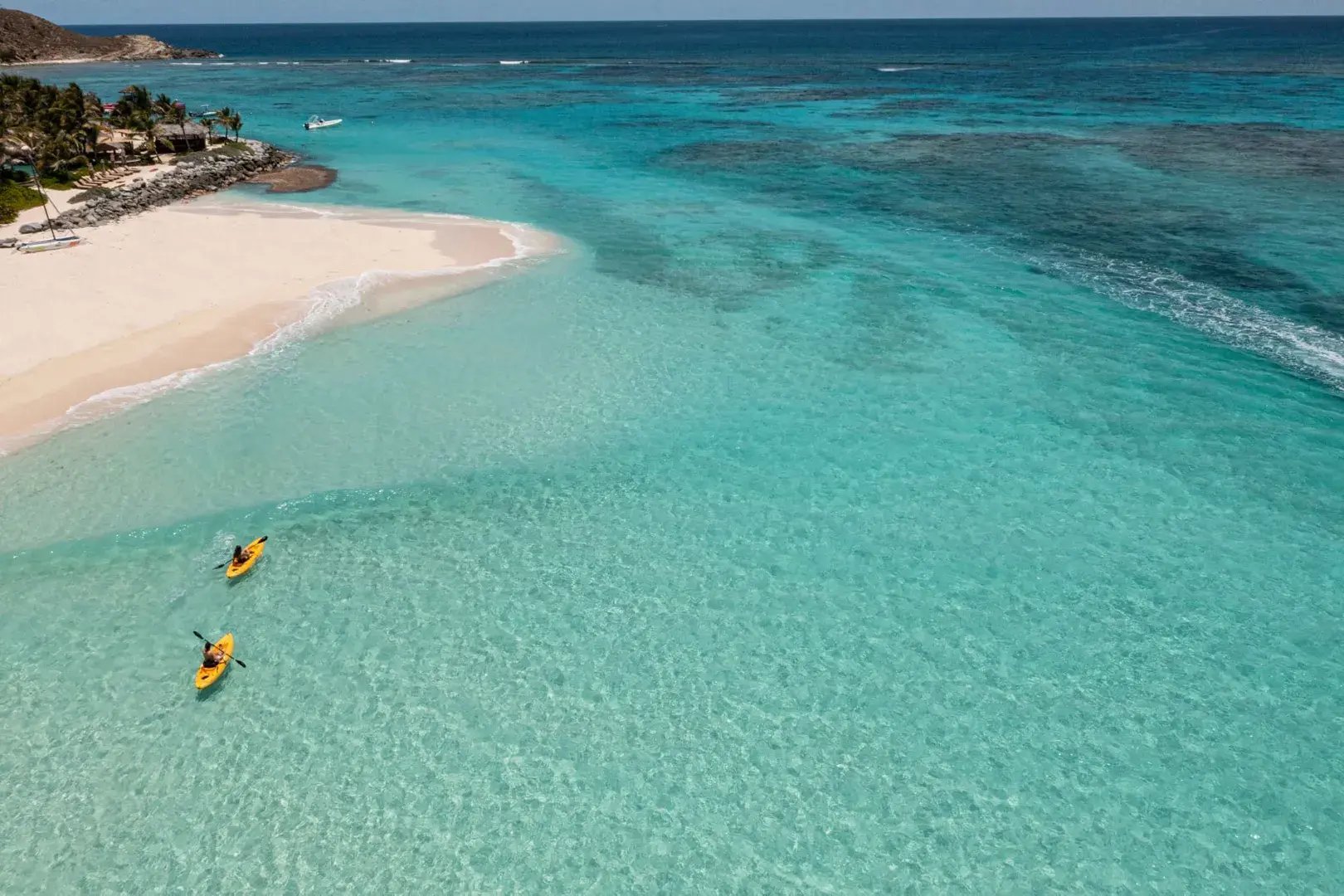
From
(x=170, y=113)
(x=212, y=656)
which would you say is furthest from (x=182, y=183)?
(x=212, y=656)

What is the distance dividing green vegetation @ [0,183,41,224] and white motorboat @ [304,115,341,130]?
41344 mm

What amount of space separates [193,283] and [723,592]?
33.3 m

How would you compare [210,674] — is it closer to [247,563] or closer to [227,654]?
[227,654]

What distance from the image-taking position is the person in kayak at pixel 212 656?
18.0 m

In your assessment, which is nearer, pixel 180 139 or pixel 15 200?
pixel 15 200

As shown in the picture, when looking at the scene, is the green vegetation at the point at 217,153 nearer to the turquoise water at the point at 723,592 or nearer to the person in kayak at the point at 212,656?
the turquoise water at the point at 723,592

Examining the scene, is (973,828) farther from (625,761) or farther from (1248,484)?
(1248,484)

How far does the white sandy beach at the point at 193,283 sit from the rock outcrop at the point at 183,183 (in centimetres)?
135

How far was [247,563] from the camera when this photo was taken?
2130 cm

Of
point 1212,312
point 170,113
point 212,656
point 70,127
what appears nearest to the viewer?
point 212,656

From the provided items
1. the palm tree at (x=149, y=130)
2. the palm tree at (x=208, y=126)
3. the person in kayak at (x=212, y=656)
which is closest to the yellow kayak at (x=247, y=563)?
the person in kayak at (x=212, y=656)

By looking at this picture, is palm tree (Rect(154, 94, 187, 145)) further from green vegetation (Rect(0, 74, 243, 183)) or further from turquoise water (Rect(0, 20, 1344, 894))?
turquoise water (Rect(0, 20, 1344, 894))

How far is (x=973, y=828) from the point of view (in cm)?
1519

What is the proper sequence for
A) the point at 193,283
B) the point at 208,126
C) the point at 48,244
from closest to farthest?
the point at 193,283 < the point at 48,244 < the point at 208,126
